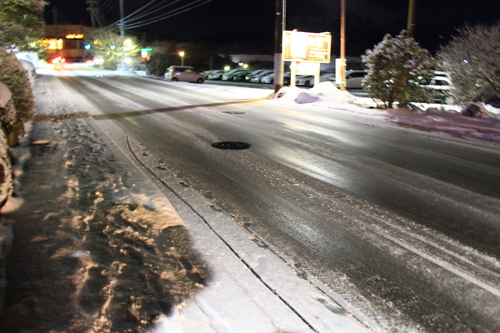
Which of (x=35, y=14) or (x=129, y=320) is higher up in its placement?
(x=35, y=14)

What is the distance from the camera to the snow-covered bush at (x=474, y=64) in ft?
43.9

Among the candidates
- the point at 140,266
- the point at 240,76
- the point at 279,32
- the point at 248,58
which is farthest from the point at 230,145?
the point at 248,58

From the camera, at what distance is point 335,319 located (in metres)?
2.77

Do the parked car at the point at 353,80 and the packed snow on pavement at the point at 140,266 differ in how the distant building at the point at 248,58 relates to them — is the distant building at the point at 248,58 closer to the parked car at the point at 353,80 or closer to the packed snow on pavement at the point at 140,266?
the parked car at the point at 353,80

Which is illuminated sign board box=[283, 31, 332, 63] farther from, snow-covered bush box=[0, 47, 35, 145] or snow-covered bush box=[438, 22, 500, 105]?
snow-covered bush box=[0, 47, 35, 145]

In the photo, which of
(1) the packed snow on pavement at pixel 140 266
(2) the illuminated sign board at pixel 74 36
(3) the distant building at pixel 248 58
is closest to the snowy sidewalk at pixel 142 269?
(1) the packed snow on pavement at pixel 140 266

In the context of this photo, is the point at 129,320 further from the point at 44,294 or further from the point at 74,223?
the point at 74,223

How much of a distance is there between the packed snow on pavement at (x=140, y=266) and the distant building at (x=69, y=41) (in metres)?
108

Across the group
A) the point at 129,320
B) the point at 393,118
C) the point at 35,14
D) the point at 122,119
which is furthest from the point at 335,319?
the point at 35,14

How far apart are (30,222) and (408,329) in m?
3.84

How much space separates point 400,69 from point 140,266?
1339 cm

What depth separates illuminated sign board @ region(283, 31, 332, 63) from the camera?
20625 mm

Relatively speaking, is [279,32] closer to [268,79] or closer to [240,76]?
[268,79]

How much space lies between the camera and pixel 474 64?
14.1 meters
